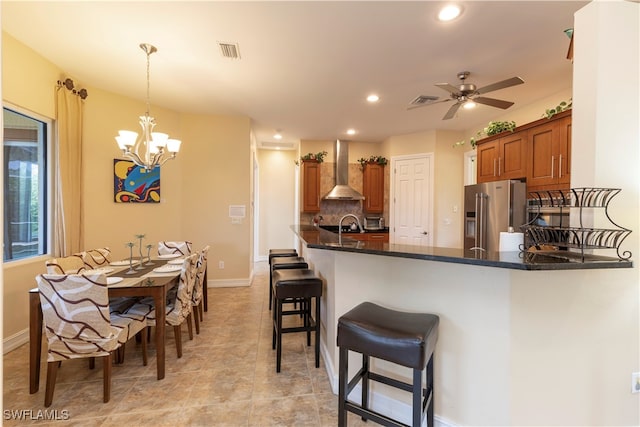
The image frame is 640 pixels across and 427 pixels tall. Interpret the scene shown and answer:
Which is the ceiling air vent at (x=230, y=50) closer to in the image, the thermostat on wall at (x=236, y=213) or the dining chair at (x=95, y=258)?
the dining chair at (x=95, y=258)

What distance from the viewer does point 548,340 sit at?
1.60 meters

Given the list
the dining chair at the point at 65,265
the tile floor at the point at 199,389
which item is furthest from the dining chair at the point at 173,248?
the tile floor at the point at 199,389

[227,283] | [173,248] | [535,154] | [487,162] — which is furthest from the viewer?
[227,283]

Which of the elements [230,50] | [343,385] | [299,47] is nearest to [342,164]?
[299,47]

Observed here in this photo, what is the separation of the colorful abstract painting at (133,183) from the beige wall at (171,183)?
0.08 meters

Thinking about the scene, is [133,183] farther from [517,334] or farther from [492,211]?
[492,211]

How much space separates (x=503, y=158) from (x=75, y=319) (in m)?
4.50

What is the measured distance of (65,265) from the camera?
2.65m

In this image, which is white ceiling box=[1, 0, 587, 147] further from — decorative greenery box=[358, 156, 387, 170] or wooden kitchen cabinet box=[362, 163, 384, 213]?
wooden kitchen cabinet box=[362, 163, 384, 213]

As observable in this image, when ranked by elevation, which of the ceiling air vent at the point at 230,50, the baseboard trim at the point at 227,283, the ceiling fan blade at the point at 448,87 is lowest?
the baseboard trim at the point at 227,283

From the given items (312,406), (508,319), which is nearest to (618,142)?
(508,319)

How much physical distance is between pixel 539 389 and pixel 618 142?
134cm

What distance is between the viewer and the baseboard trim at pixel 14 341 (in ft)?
9.07

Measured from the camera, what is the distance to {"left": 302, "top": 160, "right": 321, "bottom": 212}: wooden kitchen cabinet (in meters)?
6.02
